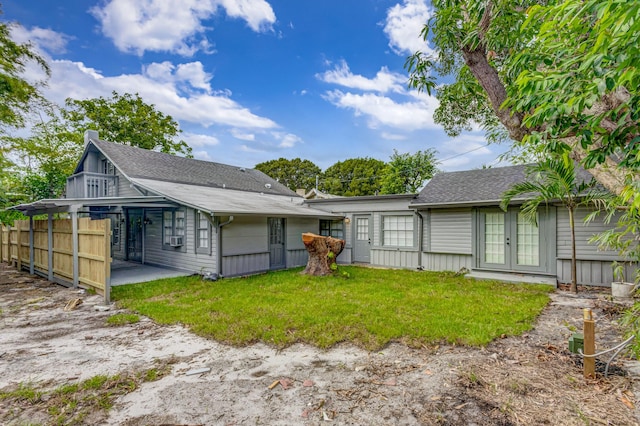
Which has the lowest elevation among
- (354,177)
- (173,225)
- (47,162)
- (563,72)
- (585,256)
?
(585,256)

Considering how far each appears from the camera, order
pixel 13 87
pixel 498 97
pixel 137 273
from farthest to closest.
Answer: pixel 13 87 → pixel 137 273 → pixel 498 97

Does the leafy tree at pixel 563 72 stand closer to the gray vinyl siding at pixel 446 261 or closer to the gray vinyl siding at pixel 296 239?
the gray vinyl siding at pixel 446 261

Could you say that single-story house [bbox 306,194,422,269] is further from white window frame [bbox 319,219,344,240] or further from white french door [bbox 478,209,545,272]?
white french door [bbox 478,209,545,272]

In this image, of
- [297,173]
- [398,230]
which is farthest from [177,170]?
[297,173]

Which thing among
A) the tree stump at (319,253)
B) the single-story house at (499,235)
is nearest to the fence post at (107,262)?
the tree stump at (319,253)

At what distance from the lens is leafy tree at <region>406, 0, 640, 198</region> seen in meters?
1.67

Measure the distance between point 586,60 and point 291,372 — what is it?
366cm

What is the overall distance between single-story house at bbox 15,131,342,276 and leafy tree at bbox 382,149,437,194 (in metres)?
16.4

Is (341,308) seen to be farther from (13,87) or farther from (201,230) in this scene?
(13,87)

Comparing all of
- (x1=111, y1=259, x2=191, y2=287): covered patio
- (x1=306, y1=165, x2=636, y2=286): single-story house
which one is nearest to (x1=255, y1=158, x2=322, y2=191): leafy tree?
(x1=306, y1=165, x2=636, y2=286): single-story house

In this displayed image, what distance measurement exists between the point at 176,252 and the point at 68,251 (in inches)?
119

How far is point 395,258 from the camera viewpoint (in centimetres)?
1091

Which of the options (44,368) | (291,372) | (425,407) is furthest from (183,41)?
(425,407)

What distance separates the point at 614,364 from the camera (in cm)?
343
